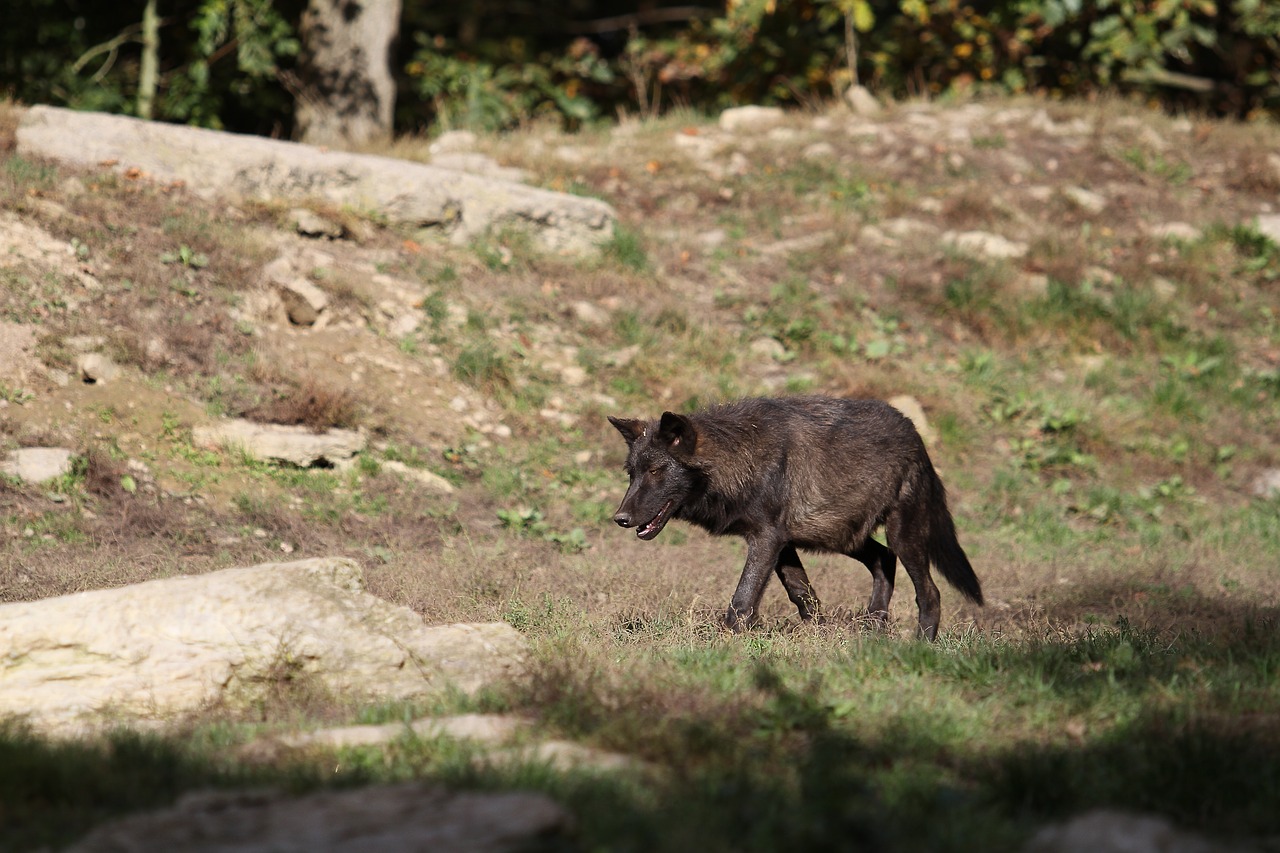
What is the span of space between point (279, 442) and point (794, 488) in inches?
190

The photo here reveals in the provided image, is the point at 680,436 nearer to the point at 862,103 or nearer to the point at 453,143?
the point at 453,143

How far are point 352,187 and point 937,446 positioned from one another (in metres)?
7.37

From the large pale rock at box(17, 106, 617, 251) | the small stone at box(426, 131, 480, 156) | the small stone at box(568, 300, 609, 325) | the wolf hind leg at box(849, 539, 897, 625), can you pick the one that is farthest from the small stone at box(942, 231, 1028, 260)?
the wolf hind leg at box(849, 539, 897, 625)

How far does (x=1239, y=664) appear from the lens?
19.8 feet

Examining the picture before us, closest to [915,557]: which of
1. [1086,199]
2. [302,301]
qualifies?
[302,301]

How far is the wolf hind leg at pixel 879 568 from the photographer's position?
8.80m

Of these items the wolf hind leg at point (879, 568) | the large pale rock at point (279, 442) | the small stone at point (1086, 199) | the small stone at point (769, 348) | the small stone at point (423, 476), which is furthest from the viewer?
the small stone at point (1086, 199)

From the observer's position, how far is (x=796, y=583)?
8.66m

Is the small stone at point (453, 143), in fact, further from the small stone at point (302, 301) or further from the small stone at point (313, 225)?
the small stone at point (302, 301)

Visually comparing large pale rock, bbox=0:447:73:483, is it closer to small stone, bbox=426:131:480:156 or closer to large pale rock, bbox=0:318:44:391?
large pale rock, bbox=0:318:44:391

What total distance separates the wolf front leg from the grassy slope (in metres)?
0.19

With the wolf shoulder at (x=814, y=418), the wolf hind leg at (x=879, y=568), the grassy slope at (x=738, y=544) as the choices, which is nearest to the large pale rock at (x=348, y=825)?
the grassy slope at (x=738, y=544)

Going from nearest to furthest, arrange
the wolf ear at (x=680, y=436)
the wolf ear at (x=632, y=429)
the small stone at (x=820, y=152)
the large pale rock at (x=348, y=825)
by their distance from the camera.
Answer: the large pale rock at (x=348, y=825), the wolf ear at (x=680, y=436), the wolf ear at (x=632, y=429), the small stone at (x=820, y=152)

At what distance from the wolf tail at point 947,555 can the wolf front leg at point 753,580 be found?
1.27 metres
